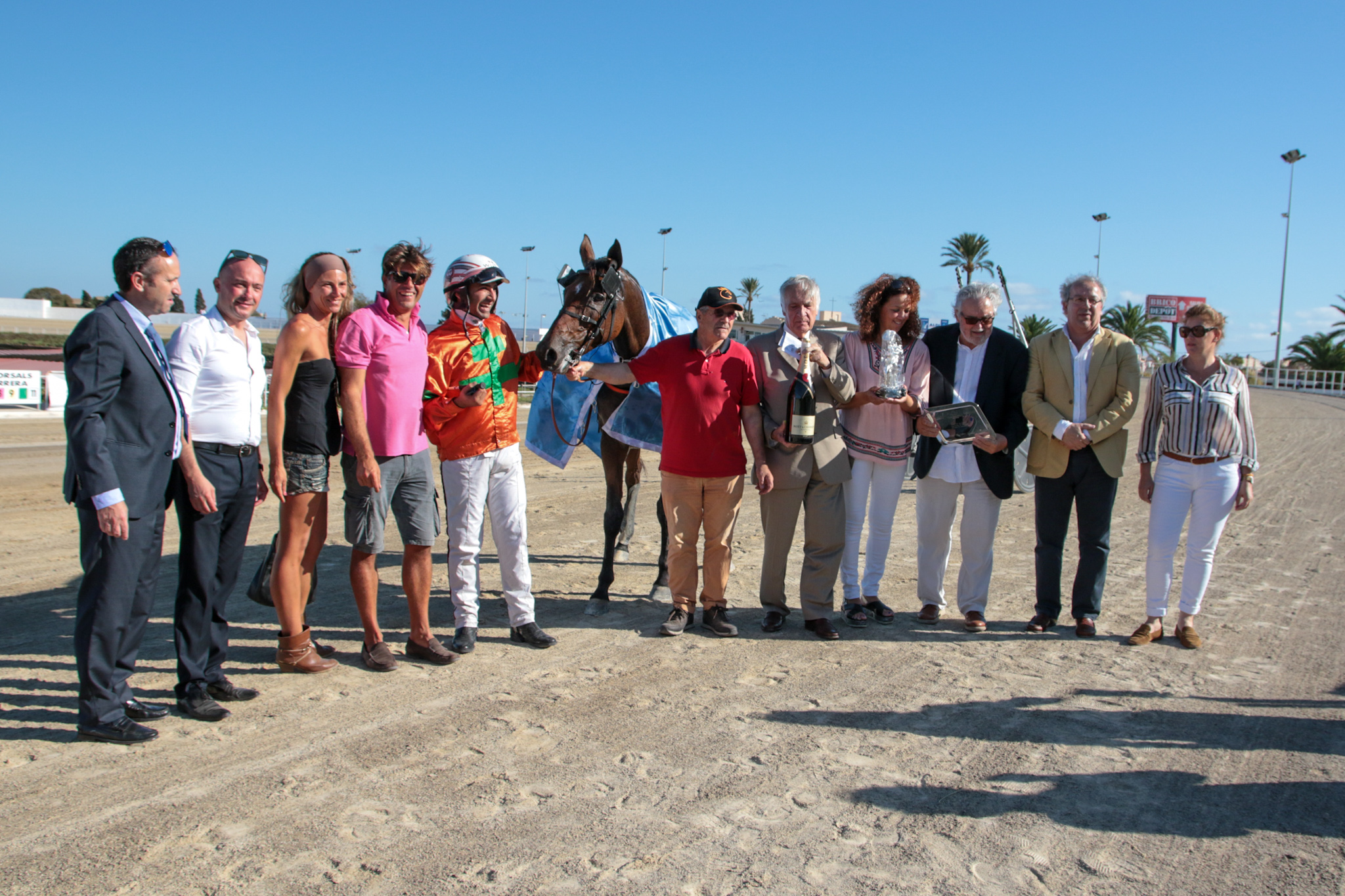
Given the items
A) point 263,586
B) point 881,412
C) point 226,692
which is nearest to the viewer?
point 226,692

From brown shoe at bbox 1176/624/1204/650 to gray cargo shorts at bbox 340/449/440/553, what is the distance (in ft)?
13.4

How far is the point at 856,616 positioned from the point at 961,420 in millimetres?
1307

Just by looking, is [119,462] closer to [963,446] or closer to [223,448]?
[223,448]

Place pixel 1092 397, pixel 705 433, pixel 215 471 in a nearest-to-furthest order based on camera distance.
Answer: pixel 215 471 < pixel 705 433 < pixel 1092 397

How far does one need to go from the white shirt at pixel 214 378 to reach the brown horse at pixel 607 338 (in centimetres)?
140

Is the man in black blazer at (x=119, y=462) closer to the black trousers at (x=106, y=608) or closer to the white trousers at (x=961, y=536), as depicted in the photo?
the black trousers at (x=106, y=608)

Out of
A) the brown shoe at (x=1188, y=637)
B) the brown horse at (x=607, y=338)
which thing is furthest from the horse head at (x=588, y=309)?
the brown shoe at (x=1188, y=637)

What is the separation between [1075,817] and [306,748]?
9.32 ft

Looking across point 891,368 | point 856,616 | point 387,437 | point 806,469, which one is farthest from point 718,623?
point 387,437

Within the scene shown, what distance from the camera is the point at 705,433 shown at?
15.5 feet

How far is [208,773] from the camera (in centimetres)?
316

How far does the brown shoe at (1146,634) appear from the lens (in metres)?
4.84

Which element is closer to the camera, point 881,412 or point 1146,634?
point 1146,634

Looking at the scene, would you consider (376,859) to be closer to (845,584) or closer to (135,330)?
(135,330)
